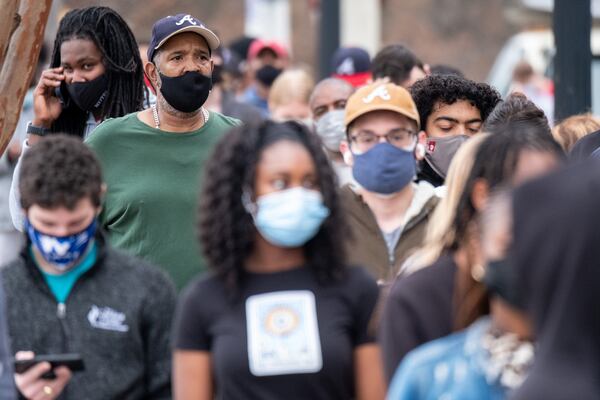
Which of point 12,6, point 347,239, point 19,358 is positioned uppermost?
point 12,6

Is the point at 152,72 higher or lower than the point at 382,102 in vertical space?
higher

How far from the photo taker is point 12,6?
7.16 meters

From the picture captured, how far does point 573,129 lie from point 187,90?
7.92 feet

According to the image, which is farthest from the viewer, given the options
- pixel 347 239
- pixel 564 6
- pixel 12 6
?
pixel 564 6

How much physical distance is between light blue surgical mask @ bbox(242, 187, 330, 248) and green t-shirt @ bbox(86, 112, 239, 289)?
1721 millimetres

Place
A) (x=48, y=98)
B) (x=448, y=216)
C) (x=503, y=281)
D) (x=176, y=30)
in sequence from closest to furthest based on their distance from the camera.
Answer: (x=503, y=281) < (x=448, y=216) < (x=176, y=30) < (x=48, y=98)

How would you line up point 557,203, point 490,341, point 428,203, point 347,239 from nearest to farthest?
point 557,203 < point 490,341 < point 347,239 < point 428,203

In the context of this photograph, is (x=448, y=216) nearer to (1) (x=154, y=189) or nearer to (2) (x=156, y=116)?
(1) (x=154, y=189)

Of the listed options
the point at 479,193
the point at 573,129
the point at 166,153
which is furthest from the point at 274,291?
the point at 573,129

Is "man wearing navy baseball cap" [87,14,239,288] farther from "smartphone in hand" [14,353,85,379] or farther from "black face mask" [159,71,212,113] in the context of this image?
"smartphone in hand" [14,353,85,379]

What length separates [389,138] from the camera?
622cm

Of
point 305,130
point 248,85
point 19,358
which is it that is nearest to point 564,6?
point 305,130

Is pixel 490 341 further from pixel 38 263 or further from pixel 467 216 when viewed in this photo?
pixel 38 263

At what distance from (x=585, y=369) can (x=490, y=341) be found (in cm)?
67
